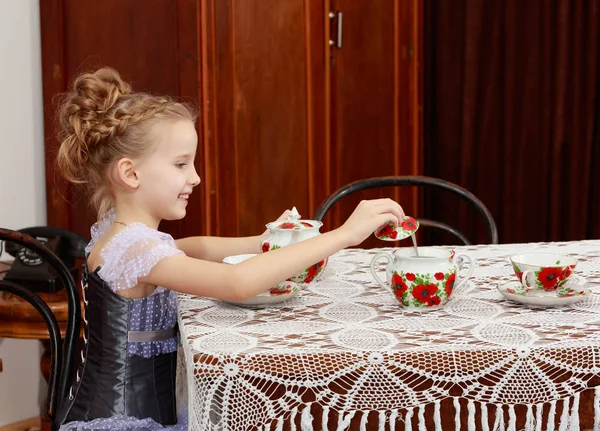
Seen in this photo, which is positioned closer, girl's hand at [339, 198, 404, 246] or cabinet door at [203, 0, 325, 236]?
girl's hand at [339, 198, 404, 246]

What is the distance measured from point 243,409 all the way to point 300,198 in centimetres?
202

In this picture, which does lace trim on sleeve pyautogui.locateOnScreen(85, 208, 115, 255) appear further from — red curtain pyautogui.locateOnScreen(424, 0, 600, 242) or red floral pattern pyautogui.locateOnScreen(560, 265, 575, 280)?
red curtain pyautogui.locateOnScreen(424, 0, 600, 242)

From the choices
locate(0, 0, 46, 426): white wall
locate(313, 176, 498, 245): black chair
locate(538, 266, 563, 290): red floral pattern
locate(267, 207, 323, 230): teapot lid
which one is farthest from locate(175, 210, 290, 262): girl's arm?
locate(0, 0, 46, 426): white wall

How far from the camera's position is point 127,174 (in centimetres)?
153

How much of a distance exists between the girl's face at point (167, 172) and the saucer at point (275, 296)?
218 millimetres

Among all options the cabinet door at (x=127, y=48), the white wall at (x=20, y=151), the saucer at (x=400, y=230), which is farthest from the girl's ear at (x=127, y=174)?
the white wall at (x=20, y=151)

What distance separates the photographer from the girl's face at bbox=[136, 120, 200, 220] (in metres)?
1.52

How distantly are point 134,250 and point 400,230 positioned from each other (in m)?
0.44

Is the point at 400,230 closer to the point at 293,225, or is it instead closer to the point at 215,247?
the point at 293,225

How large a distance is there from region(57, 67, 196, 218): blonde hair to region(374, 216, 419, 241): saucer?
0.41 meters

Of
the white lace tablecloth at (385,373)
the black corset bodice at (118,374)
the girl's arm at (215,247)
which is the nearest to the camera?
the white lace tablecloth at (385,373)

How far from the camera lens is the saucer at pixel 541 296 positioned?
1.38 metres

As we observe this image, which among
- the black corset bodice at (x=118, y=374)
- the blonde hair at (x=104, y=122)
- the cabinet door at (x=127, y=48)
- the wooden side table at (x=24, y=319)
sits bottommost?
the wooden side table at (x=24, y=319)

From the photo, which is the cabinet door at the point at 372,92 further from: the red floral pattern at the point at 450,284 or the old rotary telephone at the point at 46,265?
the red floral pattern at the point at 450,284
